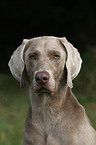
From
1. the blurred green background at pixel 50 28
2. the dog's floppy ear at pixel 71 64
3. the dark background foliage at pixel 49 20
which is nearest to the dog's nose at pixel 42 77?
the dog's floppy ear at pixel 71 64

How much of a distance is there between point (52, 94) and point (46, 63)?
1.17 ft

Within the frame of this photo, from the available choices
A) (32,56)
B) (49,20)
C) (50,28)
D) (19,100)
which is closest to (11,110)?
(19,100)

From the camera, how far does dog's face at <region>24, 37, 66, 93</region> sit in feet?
10.4

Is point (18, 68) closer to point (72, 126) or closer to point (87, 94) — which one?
point (72, 126)

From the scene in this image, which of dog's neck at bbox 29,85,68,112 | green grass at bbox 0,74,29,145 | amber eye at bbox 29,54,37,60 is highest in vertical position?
amber eye at bbox 29,54,37,60

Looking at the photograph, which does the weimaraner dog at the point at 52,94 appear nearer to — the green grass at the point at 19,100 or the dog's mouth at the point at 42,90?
the dog's mouth at the point at 42,90

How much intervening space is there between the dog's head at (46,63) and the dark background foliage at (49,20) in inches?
243

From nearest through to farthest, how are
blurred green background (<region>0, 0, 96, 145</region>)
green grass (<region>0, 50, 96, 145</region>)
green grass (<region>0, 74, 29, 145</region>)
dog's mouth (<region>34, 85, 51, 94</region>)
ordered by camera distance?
1. dog's mouth (<region>34, 85, 51, 94</region>)
2. green grass (<region>0, 74, 29, 145</region>)
3. green grass (<region>0, 50, 96, 145</region>)
4. blurred green background (<region>0, 0, 96, 145</region>)

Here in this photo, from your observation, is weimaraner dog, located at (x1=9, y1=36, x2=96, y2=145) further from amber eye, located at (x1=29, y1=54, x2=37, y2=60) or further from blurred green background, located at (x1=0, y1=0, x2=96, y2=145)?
blurred green background, located at (x1=0, y1=0, x2=96, y2=145)

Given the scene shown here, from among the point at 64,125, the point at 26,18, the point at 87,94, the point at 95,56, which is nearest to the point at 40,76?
the point at 64,125

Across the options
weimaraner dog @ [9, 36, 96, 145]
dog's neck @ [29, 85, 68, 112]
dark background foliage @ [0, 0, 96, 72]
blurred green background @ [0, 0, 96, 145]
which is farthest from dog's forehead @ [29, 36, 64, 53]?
dark background foliage @ [0, 0, 96, 72]

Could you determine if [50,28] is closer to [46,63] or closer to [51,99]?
Result: [51,99]

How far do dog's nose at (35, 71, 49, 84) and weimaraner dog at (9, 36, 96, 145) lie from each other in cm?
2

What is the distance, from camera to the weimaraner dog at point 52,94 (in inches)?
129
